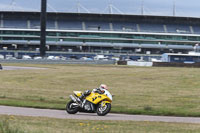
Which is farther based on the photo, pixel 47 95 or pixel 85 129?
pixel 47 95

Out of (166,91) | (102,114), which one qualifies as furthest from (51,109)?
(166,91)

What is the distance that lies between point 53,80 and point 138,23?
9029cm

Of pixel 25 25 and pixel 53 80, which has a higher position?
pixel 25 25

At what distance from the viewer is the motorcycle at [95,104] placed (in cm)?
1905

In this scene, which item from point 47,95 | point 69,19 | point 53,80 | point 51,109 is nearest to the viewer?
point 51,109

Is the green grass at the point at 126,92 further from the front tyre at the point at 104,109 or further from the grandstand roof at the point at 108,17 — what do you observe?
the grandstand roof at the point at 108,17

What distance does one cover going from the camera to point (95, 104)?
19219 mm

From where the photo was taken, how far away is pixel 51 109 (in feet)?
73.5

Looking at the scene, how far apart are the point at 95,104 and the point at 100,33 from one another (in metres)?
104

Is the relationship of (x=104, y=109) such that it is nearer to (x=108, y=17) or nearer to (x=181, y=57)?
(x=181, y=57)

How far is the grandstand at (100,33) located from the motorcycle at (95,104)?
9924 cm

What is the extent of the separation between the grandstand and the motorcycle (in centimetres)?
9924

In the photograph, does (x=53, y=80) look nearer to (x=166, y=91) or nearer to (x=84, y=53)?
(x=166, y=91)

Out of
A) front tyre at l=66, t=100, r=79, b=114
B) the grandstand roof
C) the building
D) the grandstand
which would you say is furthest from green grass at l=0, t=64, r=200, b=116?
the grandstand roof
